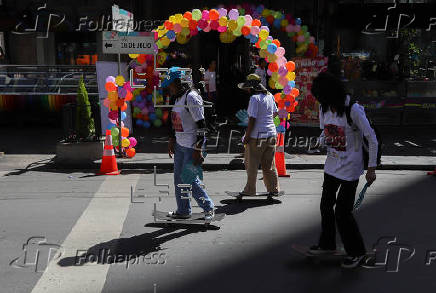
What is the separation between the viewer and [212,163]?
11.2 meters

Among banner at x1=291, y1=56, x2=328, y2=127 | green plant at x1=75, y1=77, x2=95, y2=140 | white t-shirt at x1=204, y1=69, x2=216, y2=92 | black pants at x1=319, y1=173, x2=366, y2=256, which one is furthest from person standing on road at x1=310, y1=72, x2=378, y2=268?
banner at x1=291, y1=56, x2=328, y2=127

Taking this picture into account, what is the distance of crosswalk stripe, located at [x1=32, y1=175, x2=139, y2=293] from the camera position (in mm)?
5016

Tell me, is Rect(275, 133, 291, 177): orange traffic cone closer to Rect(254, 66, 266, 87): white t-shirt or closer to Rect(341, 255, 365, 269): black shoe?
Rect(254, 66, 266, 87): white t-shirt

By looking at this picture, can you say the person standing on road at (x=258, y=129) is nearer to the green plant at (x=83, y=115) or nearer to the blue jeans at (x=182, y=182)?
the blue jeans at (x=182, y=182)

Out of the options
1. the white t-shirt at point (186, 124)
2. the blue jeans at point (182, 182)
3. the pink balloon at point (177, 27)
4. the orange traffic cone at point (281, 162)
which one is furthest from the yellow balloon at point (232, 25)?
the blue jeans at point (182, 182)

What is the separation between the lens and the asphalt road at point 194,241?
5090mm

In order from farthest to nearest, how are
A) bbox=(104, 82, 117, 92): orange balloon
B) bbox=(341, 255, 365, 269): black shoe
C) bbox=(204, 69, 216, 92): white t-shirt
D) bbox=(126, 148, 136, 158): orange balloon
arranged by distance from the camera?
1. bbox=(204, 69, 216, 92): white t-shirt
2. bbox=(126, 148, 136, 158): orange balloon
3. bbox=(104, 82, 117, 92): orange balloon
4. bbox=(341, 255, 365, 269): black shoe

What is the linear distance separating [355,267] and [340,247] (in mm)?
556

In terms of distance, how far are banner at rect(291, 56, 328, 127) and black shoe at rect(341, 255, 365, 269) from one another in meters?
10.2

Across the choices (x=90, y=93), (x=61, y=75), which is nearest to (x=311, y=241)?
(x=90, y=93)

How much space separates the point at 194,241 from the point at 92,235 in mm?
1208

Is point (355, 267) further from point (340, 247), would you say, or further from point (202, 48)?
point (202, 48)

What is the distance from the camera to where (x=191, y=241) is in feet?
20.6

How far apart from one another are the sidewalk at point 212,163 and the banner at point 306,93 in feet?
12.6
